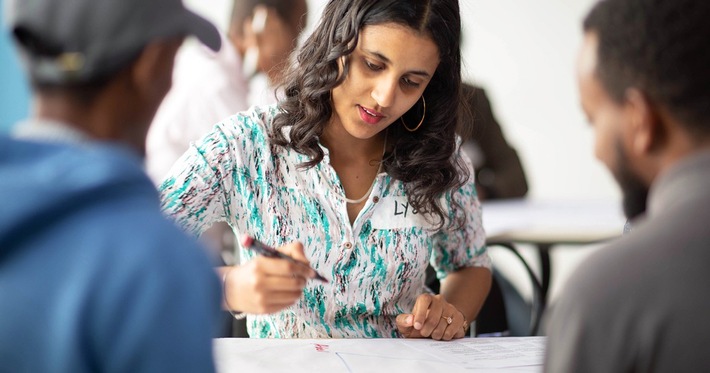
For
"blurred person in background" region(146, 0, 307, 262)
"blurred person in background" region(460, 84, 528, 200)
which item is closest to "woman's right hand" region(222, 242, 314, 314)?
"blurred person in background" region(146, 0, 307, 262)

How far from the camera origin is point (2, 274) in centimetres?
80

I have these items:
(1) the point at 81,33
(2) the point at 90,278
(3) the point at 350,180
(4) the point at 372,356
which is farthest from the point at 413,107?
(2) the point at 90,278

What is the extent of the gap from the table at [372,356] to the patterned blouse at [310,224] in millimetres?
154

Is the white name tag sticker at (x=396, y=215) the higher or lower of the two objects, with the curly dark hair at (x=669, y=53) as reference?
lower

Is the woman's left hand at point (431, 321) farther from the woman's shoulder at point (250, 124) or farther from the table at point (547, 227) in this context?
the table at point (547, 227)

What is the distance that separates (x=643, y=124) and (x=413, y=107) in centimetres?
111

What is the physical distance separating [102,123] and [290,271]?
58 centimetres

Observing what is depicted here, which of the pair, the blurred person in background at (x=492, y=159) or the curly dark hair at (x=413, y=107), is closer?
the curly dark hair at (x=413, y=107)

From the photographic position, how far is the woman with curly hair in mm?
1816

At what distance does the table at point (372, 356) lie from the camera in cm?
151

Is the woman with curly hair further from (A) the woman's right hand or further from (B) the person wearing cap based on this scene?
(B) the person wearing cap

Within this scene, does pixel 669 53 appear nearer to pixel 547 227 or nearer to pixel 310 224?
pixel 310 224

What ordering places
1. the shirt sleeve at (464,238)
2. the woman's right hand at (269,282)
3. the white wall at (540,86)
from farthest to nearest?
the white wall at (540,86)
the shirt sleeve at (464,238)
the woman's right hand at (269,282)

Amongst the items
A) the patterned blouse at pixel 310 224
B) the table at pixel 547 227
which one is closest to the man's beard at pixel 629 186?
the patterned blouse at pixel 310 224
